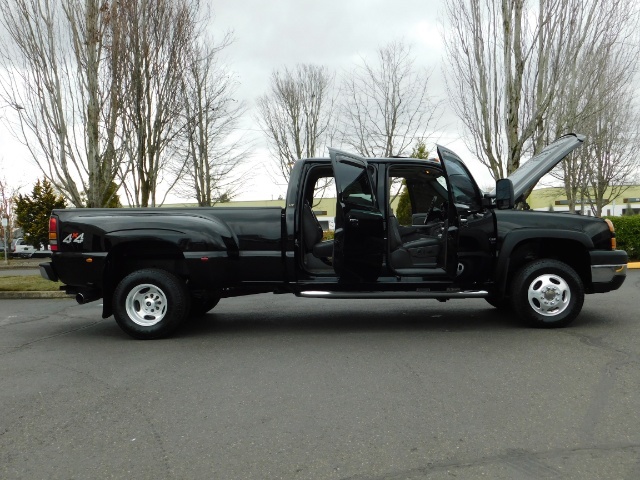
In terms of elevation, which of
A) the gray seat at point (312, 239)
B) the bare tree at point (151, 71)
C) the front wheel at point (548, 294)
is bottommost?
the front wheel at point (548, 294)

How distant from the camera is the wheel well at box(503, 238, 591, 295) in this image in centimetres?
624

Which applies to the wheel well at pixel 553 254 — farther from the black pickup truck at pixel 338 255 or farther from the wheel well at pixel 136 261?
the wheel well at pixel 136 261

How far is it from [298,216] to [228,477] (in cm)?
363

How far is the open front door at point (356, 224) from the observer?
5.75 meters

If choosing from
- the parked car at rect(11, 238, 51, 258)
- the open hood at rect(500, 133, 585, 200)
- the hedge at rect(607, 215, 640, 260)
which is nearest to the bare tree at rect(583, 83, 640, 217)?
the hedge at rect(607, 215, 640, 260)

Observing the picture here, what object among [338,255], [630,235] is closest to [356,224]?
[338,255]

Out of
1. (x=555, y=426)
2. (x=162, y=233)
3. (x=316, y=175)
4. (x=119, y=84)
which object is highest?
(x=119, y=84)

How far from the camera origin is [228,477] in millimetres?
2840

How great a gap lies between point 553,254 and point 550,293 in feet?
1.84

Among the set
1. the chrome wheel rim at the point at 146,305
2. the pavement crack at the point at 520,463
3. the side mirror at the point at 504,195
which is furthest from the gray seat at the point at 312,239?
the pavement crack at the point at 520,463

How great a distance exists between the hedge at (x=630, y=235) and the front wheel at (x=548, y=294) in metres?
10.0

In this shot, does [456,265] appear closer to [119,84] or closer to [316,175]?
[316,175]

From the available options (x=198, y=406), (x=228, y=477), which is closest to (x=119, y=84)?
(x=198, y=406)

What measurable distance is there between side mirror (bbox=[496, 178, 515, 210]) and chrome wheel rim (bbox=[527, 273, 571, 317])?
906 mm
